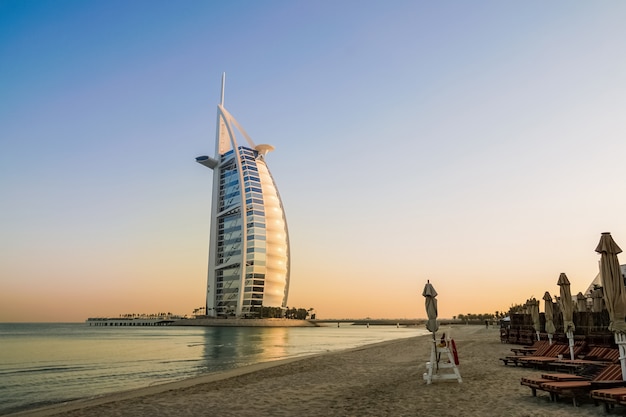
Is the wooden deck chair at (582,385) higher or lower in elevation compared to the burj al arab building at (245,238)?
lower

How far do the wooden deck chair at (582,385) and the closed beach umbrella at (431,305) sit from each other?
3951mm

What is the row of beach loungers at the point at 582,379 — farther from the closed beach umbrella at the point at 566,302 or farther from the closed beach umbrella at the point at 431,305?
the closed beach umbrella at the point at 431,305

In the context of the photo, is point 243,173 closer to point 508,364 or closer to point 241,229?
point 241,229

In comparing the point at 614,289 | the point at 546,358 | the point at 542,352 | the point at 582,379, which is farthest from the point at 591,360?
the point at 614,289

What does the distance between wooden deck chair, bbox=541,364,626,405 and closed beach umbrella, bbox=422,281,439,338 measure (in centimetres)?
395

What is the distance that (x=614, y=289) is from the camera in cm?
913

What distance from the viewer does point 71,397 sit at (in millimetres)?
16312

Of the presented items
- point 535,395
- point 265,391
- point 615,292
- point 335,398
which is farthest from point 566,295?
point 265,391

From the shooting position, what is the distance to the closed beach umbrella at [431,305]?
45.0 ft

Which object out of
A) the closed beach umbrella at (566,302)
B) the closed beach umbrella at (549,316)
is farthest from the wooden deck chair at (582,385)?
the closed beach umbrella at (549,316)

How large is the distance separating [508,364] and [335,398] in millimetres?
9590

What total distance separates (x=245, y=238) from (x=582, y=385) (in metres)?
120

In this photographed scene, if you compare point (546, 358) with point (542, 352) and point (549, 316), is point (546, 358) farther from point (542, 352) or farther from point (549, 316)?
point (549, 316)

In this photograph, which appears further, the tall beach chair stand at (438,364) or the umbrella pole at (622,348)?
the tall beach chair stand at (438,364)
